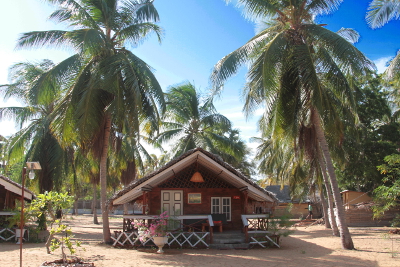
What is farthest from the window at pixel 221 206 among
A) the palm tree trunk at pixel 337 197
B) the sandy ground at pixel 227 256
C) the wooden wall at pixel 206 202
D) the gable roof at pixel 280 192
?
the gable roof at pixel 280 192

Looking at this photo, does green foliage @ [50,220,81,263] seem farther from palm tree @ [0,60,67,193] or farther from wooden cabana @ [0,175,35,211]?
palm tree @ [0,60,67,193]

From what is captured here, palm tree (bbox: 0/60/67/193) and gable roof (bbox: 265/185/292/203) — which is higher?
palm tree (bbox: 0/60/67/193)

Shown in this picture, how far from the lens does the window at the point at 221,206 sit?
53.2 feet

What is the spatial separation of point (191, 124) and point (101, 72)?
35.5ft

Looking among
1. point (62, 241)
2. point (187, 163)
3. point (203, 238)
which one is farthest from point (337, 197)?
point (62, 241)

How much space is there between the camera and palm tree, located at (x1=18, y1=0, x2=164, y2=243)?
517 inches

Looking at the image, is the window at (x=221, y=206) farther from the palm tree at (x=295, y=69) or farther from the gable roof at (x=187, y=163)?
the palm tree at (x=295, y=69)

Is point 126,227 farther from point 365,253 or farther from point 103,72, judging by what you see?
point 365,253

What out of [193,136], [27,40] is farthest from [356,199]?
[27,40]

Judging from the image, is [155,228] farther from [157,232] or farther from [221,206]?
[221,206]

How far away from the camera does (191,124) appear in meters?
23.6

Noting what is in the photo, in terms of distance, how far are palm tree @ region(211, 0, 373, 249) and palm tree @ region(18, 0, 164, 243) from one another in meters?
3.31

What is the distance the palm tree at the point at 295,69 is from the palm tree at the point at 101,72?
Result: 3308mm

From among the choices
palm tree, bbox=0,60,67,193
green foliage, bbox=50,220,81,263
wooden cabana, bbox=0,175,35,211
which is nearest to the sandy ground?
green foliage, bbox=50,220,81,263
